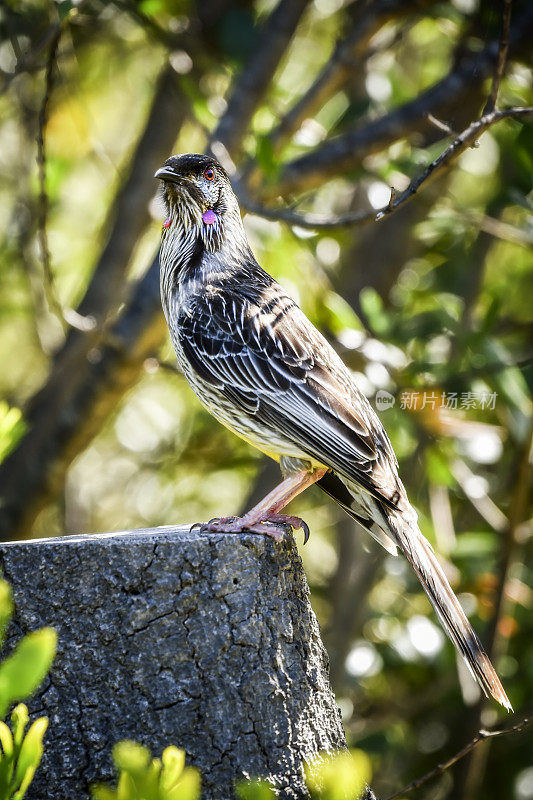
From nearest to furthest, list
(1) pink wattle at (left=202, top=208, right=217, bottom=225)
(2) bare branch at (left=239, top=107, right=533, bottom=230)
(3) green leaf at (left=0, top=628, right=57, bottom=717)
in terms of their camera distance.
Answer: (3) green leaf at (left=0, top=628, right=57, bottom=717) → (2) bare branch at (left=239, top=107, right=533, bottom=230) → (1) pink wattle at (left=202, top=208, right=217, bottom=225)

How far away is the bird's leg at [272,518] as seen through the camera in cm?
279

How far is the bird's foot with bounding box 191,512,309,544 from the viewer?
106 inches

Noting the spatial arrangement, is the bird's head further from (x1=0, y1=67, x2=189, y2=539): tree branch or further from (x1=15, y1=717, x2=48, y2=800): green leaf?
(x1=15, y1=717, x2=48, y2=800): green leaf

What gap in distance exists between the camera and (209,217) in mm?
3818

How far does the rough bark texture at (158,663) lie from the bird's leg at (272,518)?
0.34 metres

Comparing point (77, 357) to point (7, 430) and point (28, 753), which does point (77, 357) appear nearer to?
point (7, 430)

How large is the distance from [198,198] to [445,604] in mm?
1979

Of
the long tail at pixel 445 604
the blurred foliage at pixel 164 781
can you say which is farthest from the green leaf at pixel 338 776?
the long tail at pixel 445 604

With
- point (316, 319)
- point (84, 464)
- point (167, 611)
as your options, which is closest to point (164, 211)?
point (316, 319)

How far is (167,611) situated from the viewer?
235 centimetres

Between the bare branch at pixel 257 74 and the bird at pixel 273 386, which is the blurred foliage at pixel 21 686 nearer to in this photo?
the bird at pixel 273 386

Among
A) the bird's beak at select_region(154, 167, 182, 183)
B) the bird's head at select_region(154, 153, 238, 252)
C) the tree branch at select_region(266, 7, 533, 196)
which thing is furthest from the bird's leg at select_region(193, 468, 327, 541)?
the tree branch at select_region(266, 7, 533, 196)

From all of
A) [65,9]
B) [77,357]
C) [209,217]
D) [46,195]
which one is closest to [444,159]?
[209,217]

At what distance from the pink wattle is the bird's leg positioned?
1.18 metres
